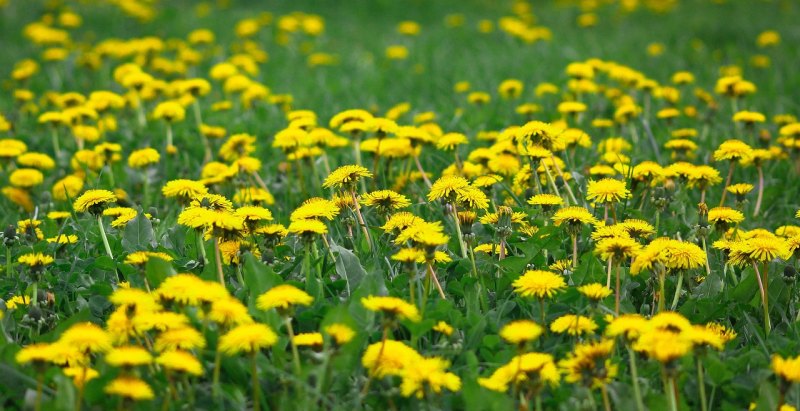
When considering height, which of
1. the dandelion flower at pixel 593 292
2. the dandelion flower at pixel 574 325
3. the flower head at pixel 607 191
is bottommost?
the dandelion flower at pixel 574 325

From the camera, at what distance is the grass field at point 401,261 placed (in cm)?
198

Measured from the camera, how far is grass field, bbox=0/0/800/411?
1.98m

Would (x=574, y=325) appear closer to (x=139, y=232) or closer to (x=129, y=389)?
(x=129, y=389)

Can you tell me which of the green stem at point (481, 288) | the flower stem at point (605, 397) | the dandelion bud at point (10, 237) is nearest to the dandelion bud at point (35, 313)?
the dandelion bud at point (10, 237)

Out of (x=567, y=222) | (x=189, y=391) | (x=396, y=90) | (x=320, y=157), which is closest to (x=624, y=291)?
(x=567, y=222)

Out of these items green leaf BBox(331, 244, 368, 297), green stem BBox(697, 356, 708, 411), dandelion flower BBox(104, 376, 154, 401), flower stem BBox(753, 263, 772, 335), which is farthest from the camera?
green leaf BBox(331, 244, 368, 297)

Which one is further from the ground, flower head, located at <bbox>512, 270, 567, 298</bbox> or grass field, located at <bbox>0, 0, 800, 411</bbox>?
flower head, located at <bbox>512, 270, 567, 298</bbox>

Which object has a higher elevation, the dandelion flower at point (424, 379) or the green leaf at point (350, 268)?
the dandelion flower at point (424, 379)

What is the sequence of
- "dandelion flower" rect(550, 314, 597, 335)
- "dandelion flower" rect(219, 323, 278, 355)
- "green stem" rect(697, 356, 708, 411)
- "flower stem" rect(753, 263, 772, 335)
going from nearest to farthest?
"dandelion flower" rect(219, 323, 278, 355) → "green stem" rect(697, 356, 708, 411) → "dandelion flower" rect(550, 314, 597, 335) → "flower stem" rect(753, 263, 772, 335)

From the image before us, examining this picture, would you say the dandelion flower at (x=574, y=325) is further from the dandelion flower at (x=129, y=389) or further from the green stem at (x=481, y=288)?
the dandelion flower at (x=129, y=389)

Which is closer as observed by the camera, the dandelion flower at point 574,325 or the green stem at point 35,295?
the dandelion flower at point 574,325

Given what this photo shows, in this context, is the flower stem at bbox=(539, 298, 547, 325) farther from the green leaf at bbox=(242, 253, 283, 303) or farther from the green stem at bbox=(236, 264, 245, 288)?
the green stem at bbox=(236, 264, 245, 288)

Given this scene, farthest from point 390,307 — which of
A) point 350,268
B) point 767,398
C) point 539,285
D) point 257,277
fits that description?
point 767,398

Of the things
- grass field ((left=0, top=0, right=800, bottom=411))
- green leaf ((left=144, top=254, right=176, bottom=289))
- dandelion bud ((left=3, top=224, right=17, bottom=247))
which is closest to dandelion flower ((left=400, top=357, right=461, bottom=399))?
grass field ((left=0, top=0, right=800, bottom=411))
